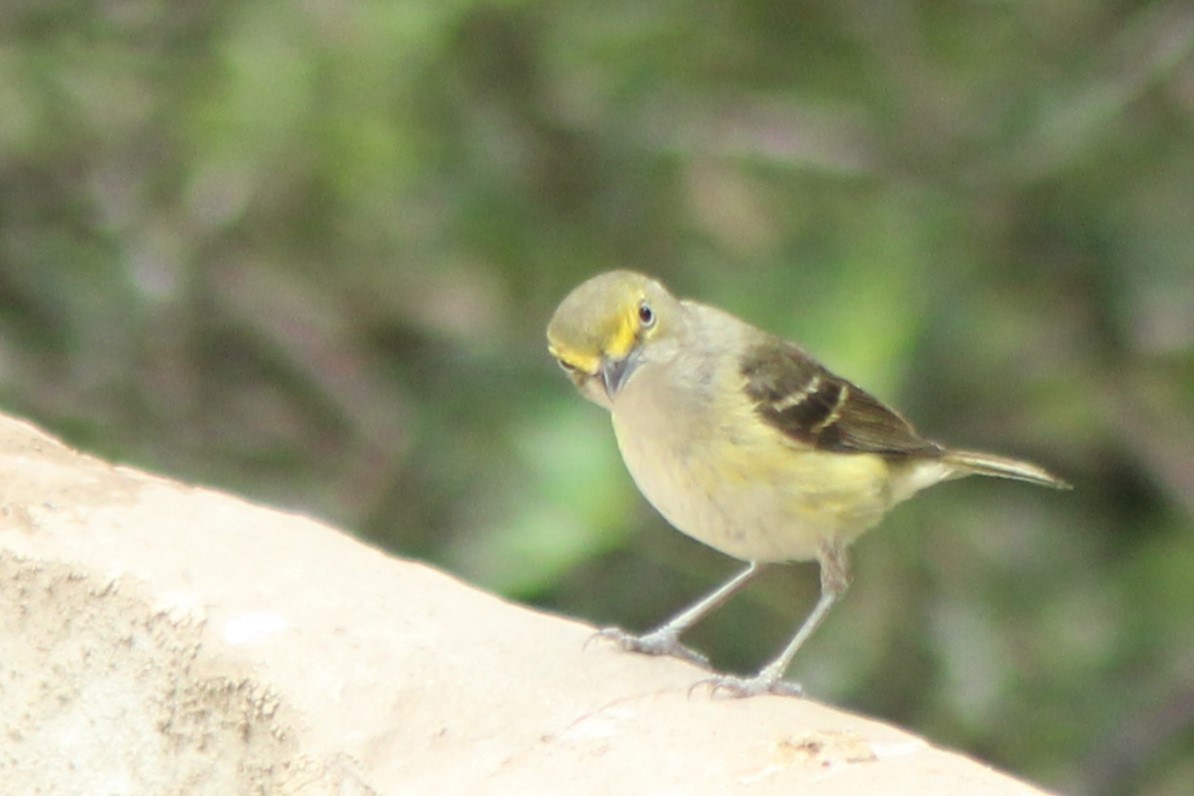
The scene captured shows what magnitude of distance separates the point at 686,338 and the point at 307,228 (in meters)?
2.55

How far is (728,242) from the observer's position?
6473 mm

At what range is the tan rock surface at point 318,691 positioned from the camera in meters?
3.37

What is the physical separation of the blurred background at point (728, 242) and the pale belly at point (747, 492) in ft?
3.35

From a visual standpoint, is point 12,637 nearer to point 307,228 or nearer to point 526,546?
point 526,546

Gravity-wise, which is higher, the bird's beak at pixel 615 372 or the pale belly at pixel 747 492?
the bird's beak at pixel 615 372

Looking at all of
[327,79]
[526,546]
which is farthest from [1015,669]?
[327,79]

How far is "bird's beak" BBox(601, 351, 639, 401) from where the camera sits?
14.6 feet

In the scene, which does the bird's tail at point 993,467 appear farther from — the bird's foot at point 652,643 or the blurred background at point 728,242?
the bird's foot at point 652,643

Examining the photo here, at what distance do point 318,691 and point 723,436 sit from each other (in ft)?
4.76

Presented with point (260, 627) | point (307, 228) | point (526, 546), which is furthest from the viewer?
point (307, 228)

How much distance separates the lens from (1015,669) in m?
6.26

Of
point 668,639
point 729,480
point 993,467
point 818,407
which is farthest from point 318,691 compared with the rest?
point 993,467

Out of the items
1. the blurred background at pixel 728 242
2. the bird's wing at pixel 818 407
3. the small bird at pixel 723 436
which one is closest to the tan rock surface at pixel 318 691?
the small bird at pixel 723 436

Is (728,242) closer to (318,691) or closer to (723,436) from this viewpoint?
(723,436)
